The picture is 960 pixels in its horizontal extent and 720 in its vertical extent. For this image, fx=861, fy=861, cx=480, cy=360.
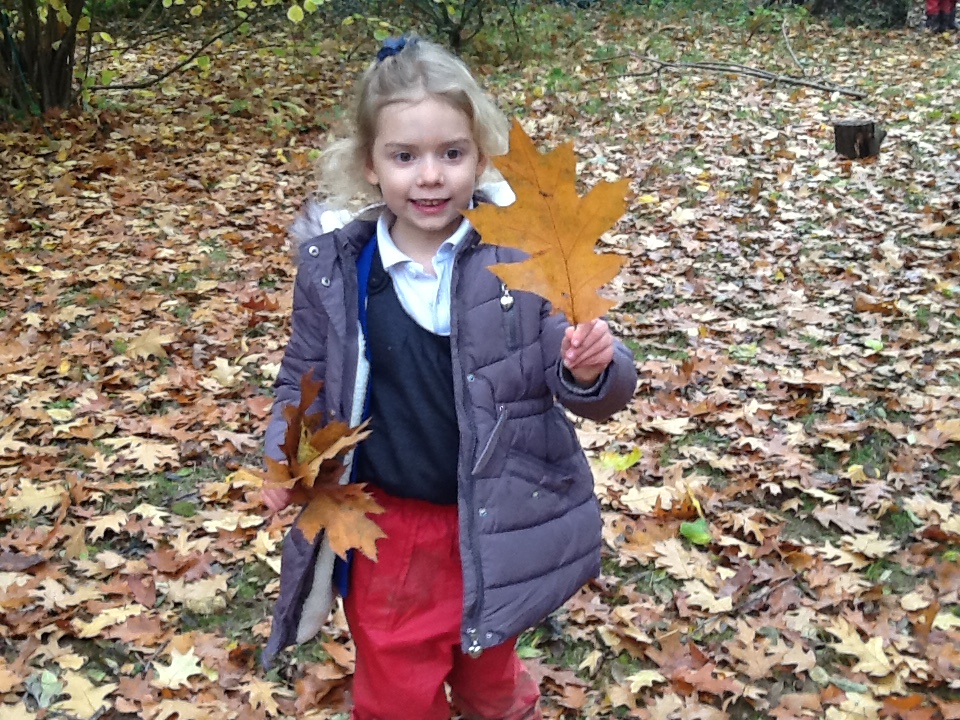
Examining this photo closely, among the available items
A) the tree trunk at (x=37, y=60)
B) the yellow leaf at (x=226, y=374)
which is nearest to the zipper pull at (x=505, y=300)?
the yellow leaf at (x=226, y=374)

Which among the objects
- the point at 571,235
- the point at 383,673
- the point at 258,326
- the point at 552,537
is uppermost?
the point at 571,235

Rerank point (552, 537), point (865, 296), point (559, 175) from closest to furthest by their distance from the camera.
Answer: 1. point (559, 175)
2. point (552, 537)
3. point (865, 296)

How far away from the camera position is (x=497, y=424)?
172 centimetres

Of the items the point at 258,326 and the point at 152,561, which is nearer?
the point at 152,561

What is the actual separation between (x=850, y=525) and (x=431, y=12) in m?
9.72

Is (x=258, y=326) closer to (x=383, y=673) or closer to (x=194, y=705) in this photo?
(x=194, y=705)

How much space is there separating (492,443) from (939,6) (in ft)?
49.1

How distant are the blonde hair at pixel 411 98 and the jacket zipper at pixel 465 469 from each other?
0.29 metres

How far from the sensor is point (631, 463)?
3602mm

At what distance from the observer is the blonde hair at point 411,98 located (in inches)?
68.2

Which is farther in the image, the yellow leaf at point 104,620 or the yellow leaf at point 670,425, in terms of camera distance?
the yellow leaf at point 670,425

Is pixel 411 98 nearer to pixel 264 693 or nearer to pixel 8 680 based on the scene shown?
pixel 264 693

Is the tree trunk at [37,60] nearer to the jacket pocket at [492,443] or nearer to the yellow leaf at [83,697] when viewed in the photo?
the yellow leaf at [83,697]

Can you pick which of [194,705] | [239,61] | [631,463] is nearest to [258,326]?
[631,463]
